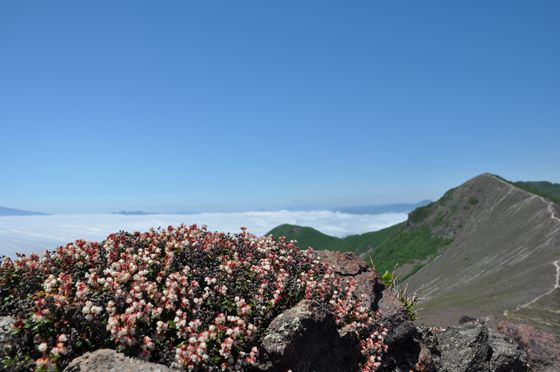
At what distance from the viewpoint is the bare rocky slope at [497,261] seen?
112 ft

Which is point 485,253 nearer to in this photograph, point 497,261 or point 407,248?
point 497,261

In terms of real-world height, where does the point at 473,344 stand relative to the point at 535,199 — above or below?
below

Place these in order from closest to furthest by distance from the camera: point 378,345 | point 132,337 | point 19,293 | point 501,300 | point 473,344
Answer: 1. point 132,337
2. point 19,293
3. point 378,345
4. point 473,344
5. point 501,300

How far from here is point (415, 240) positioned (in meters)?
138

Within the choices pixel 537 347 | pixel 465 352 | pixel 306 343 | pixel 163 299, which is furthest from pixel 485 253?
pixel 163 299

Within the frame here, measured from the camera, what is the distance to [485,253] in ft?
237

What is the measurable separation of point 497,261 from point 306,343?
2571 inches

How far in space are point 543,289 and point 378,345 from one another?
37.1 m

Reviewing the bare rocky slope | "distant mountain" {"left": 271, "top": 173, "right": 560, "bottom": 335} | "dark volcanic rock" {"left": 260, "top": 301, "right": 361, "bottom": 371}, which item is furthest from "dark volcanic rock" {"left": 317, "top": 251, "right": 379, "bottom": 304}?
"distant mountain" {"left": 271, "top": 173, "right": 560, "bottom": 335}

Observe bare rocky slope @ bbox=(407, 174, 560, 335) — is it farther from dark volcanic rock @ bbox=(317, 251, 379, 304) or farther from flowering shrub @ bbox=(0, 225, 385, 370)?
flowering shrub @ bbox=(0, 225, 385, 370)

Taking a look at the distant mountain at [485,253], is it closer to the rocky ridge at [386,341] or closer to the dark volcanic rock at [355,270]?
the dark volcanic rock at [355,270]

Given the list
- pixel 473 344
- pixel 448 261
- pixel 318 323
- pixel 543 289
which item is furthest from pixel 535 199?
pixel 318 323

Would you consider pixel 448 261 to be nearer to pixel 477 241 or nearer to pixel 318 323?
pixel 477 241

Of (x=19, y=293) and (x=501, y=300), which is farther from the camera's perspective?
(x=501, y=300)
